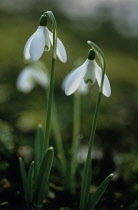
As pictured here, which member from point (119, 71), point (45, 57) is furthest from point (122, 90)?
point (45, 57)

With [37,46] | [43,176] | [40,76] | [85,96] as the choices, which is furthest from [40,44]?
[85,96]

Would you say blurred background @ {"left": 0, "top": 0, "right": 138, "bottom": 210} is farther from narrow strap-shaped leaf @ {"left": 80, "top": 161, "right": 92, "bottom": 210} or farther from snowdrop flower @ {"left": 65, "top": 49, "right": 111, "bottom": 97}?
snowdrop flower @ {"left": 65, "top": 49, "right": 111, "bottom": 97}

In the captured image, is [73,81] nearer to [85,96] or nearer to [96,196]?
[96,196]

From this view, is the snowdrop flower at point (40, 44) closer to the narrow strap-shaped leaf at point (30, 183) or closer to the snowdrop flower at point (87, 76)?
the snowdrop flower at point (87, 76)

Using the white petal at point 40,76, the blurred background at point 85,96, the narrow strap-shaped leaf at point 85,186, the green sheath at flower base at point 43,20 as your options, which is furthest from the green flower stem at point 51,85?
the white petal at point 40,76

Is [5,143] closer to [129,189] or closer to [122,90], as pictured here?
[129,189]

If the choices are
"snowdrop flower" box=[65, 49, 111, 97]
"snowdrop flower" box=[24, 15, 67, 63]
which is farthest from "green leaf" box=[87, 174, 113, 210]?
"snowdrop flower" box=[24, 15, 67, 63]
